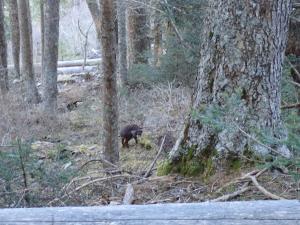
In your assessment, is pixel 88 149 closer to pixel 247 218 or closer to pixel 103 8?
pixel 103 8

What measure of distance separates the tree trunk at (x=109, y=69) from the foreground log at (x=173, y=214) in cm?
529

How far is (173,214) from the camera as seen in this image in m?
2.26

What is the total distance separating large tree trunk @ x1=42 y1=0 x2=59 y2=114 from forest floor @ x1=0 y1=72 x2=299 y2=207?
2.02ft

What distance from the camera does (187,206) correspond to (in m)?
2.32

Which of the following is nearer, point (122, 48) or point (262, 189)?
point (262, 189)

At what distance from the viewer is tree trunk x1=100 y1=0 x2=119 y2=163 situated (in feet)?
24.4

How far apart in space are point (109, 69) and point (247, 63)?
3.13m

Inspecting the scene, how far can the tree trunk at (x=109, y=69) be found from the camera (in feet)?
24.4

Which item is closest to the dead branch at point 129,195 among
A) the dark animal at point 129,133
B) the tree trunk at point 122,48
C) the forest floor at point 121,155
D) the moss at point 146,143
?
the forest floor at point 121,155

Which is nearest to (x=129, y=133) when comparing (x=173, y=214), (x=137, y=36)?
(x=137, y=36)

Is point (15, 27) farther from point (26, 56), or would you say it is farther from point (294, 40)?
point (294, 40)

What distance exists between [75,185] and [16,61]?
2011 centimetres

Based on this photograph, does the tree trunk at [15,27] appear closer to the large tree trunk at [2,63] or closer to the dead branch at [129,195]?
the large tree trunk at [2,63]

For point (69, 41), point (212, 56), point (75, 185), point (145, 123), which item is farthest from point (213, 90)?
point (69, 41)
